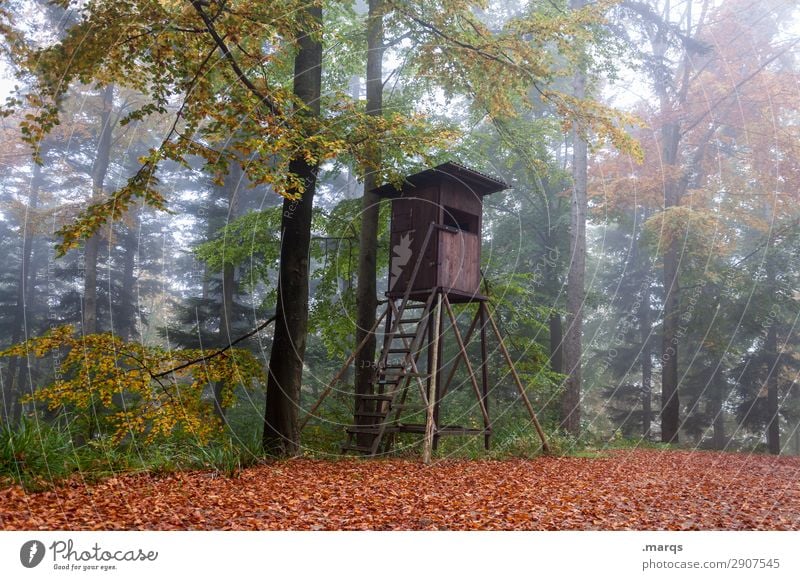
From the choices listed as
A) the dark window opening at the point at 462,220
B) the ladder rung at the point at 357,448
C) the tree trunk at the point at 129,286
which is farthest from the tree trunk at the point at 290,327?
the tree trunk at the point at 129,286

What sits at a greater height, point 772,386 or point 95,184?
point 95,184

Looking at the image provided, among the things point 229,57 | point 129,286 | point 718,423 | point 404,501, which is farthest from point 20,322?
point 718,423

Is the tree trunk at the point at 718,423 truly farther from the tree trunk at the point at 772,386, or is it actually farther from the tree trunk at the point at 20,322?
the tree trunk at the point at 20,322

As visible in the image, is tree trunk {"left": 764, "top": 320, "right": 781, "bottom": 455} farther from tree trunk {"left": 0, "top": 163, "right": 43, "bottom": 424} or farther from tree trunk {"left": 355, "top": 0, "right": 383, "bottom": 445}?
tree trunk {"left": 0, "top": 163, "right": 43, "bottom": 424}

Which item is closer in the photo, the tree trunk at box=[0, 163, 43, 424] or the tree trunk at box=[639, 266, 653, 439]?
the tree trunk at box=[0, 163, 43, 424]

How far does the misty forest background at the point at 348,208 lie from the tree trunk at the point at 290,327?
0.04 meters

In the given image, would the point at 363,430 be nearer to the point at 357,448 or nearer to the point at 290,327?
the point at 357,448

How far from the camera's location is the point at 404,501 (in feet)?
21.4

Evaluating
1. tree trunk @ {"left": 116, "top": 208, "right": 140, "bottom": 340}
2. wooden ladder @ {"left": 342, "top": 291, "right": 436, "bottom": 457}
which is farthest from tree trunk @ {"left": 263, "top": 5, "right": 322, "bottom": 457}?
tree trunk @ {"left": 116, "top": 208, "right": 140, "bottom": 340}

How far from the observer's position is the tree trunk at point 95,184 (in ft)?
45.2
